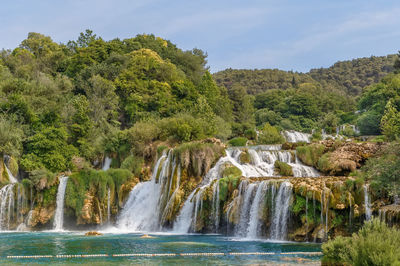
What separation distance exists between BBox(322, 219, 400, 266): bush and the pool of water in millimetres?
2200

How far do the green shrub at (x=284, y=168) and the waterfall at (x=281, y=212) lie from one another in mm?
6622

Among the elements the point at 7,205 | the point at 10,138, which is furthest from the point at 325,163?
the point at 10,138

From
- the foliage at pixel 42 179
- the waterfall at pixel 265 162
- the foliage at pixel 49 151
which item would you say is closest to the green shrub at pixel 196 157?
the waterfall at pixel 265 162

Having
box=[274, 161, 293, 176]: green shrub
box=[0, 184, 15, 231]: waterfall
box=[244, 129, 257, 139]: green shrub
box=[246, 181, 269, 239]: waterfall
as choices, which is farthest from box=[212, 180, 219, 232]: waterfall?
box=[244, 129, 257, 139]: green shrub

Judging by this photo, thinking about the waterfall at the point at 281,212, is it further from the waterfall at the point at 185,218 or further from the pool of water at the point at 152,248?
the waterfall at the point at 185,218

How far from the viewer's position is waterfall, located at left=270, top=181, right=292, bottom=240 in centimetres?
2262

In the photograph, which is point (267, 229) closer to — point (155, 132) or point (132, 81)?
point (155, 132)

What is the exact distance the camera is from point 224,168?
29.2 m

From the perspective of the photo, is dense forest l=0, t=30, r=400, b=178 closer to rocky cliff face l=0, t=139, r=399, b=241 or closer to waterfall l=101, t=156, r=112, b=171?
waterfall l=101, t=156, r=112, b=171

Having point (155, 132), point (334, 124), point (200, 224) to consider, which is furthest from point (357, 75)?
point (200, 224)

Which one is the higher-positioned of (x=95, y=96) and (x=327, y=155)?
(x=95, y=96)

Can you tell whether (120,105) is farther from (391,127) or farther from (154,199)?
(391,127)

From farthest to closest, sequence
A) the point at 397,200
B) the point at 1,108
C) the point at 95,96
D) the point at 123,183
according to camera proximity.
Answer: the point at 95,96 < the point at 1,108 < the point at 123,183 < the point at 397,200

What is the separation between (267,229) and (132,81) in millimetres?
29241
